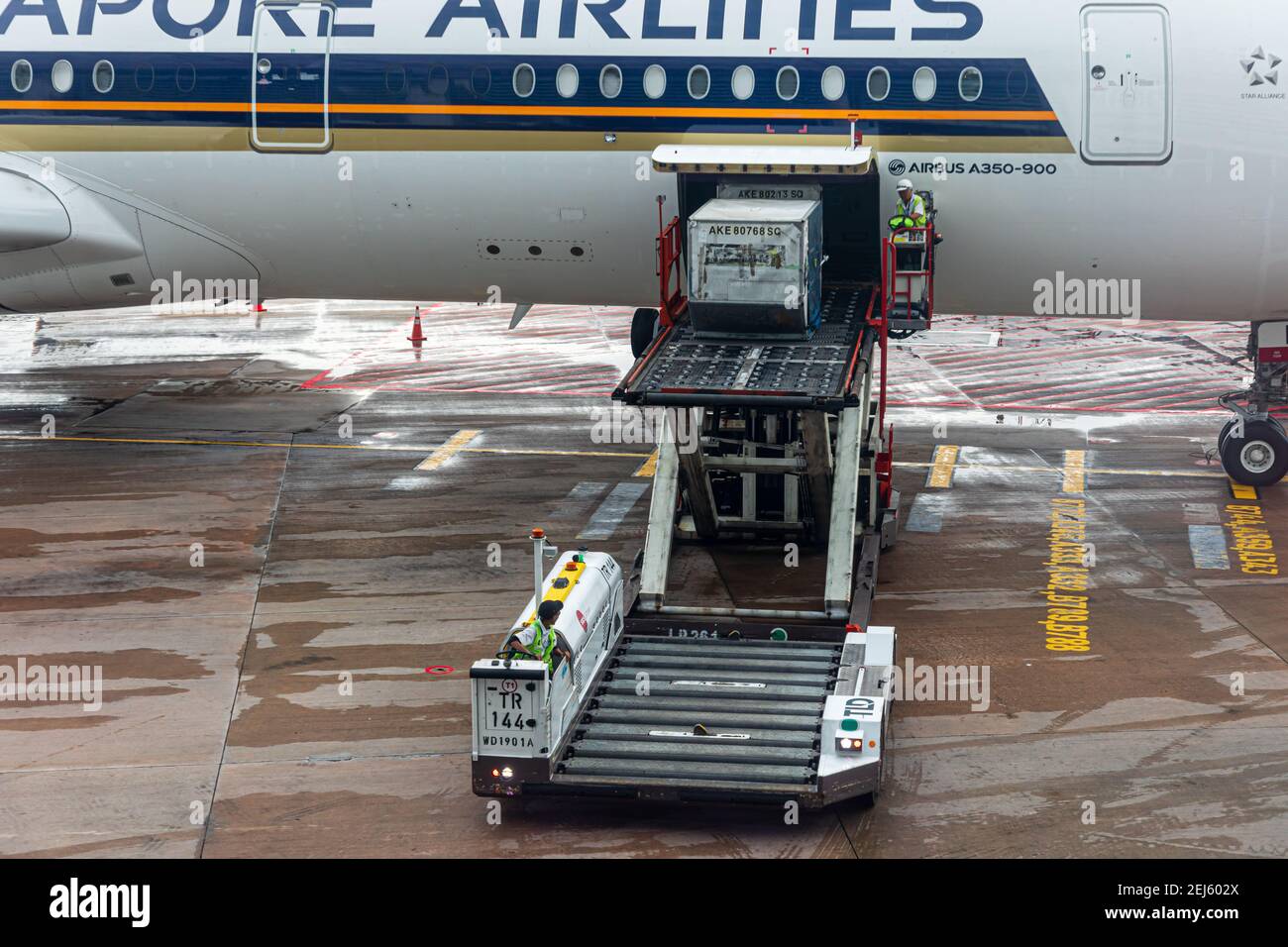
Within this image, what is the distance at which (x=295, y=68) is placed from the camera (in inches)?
723

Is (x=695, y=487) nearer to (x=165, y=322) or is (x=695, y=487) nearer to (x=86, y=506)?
(x=86, y=506)

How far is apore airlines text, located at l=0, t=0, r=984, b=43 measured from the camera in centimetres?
1750

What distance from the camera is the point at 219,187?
19.0 m

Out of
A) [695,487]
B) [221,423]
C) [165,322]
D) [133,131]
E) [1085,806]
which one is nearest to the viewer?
[1085,806]

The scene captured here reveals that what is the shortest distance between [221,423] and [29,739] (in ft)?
40.1

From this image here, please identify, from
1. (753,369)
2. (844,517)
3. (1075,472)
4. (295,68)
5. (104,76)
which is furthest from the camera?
(1075,472)

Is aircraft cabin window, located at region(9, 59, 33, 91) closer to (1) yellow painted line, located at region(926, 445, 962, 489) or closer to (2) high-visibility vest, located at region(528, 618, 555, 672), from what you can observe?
(2) high-visibility vest, located at region(528, 618, 555, 672)

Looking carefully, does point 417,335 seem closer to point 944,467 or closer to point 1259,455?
point 944,467

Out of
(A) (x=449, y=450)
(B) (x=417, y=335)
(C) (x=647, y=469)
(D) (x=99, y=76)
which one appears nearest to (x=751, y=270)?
(C) (x=647, y=469)

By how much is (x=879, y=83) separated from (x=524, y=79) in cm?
406

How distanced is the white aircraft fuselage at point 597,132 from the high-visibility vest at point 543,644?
25.6 ft

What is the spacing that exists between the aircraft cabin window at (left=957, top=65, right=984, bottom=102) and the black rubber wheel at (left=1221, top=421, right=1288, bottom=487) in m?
6.40

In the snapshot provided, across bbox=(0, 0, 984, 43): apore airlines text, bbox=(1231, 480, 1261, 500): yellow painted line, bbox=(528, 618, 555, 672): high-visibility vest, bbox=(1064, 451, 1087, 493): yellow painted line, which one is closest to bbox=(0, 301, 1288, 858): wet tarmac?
bbox=(1064, 451, 1087, 493): yellow painted line

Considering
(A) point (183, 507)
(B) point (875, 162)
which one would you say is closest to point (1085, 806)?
(B) point (875, 162)
